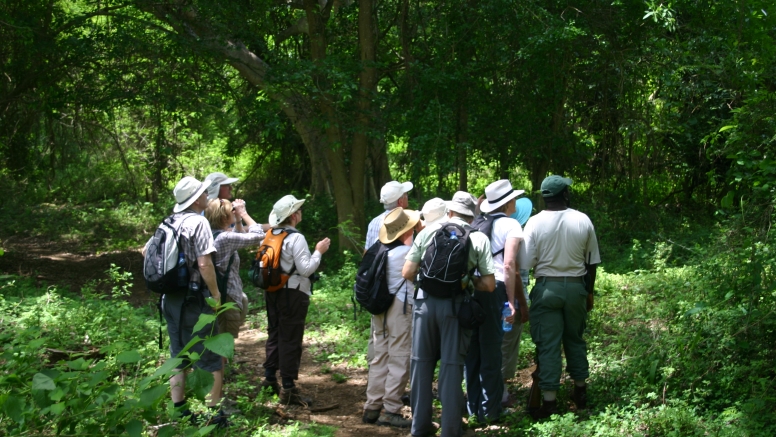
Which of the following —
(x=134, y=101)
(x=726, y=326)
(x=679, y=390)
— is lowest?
(x=679, y=390)

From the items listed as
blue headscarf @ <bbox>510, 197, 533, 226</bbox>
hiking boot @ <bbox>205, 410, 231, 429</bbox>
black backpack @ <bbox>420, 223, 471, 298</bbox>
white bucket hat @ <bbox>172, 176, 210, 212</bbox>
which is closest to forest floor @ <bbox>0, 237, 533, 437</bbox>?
hiking boot @ <bbox>205, 410, 231, 429</bbox>

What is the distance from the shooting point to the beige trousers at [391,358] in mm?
5773

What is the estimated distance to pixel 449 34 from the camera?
11992 millimetres

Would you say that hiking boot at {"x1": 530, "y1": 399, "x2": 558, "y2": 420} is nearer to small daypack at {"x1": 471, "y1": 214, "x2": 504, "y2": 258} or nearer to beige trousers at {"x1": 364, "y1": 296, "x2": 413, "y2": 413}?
beige trousers at {"x1": 364, "y1": 296, "x2": 413, "y2": 413}

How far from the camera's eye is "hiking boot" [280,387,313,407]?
6.30m

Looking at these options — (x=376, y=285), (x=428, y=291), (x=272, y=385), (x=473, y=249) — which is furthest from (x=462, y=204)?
(x=272, y=385)

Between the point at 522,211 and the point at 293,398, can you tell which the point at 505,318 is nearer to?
the point at 522,211

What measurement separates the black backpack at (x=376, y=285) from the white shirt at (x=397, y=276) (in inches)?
1.4

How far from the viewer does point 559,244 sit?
18.0ft

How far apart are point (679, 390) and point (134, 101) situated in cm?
1014

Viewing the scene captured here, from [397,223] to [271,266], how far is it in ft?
3.80

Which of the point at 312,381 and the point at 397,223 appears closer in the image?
the point at 397,223

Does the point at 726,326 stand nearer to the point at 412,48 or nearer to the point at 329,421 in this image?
the point at 329,421

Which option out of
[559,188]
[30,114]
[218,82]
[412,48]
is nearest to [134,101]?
[218,82]
